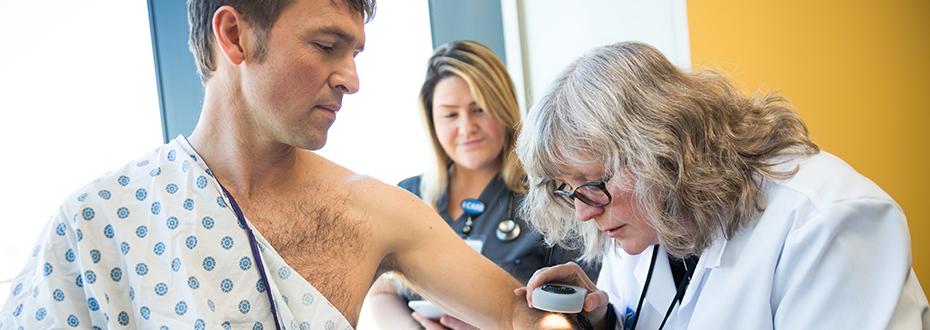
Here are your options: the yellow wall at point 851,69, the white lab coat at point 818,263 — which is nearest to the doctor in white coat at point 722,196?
the white lab coat at point 818,263

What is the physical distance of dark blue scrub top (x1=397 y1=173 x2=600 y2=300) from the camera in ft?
6.19

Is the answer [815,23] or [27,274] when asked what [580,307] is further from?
[815,23]

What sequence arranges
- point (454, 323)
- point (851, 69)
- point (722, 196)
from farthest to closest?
point (851, 69), point (454, 323), point (722, 196)

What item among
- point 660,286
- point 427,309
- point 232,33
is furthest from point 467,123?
point 232,33

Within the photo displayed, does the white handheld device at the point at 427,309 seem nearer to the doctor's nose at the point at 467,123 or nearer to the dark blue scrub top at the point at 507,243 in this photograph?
the dark blue scrub top at the point at 507,243

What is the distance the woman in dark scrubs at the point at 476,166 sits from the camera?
1910 mm

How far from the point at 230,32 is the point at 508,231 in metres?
1.16

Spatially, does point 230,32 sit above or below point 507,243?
above

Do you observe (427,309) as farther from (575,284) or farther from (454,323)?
(575,284)

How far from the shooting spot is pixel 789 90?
101 inches

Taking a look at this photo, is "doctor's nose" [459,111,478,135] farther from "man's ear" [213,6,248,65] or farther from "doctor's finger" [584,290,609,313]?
"man's ear" [213,6,248,65]

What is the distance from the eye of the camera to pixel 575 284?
1.42 meters

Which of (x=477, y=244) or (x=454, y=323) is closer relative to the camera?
(x=454, y=323)

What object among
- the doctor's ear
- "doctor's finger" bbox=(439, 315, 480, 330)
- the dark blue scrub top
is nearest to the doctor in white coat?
"doctor's finger" bbox=(439, 315, 480, 330)
